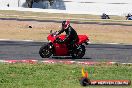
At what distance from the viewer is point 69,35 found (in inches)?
727

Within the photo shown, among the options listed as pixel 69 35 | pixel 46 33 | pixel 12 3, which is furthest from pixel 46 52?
pixel 12 3

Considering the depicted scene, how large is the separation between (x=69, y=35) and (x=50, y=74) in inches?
197

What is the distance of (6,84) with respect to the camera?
11.7 m

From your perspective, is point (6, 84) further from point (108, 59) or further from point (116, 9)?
point (116, 9)

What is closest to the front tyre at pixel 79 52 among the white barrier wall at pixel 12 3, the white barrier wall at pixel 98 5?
the white barrier wall at pixel 12 3

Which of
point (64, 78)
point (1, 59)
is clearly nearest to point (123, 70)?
point (64, 78)

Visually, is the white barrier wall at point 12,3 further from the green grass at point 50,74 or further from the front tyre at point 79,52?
the green grass at point 50,74

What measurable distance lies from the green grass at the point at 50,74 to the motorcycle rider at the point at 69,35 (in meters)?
2.50

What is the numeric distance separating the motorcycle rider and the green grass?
250 centimetres

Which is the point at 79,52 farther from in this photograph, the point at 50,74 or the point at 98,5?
the point at 98,5

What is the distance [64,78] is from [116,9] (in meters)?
87.4

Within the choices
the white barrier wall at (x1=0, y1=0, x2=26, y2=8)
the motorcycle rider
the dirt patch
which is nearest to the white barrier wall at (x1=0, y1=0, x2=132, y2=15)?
the white barrier wall at (x1=0, y1=0, x2=26, y2=8)

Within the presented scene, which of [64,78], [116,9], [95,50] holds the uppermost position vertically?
[64,78]

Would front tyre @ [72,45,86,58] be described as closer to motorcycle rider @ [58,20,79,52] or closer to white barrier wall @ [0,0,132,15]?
motorcycle rider @ [58,20,79,52]
